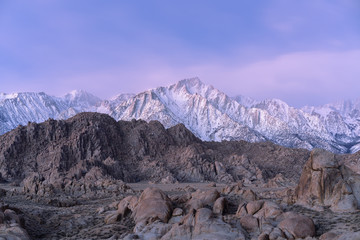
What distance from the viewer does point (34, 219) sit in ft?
83.7

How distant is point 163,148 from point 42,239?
70.8m

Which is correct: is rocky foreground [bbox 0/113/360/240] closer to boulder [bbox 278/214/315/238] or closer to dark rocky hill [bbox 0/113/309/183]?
boulder [bbox 278/214/315/238]

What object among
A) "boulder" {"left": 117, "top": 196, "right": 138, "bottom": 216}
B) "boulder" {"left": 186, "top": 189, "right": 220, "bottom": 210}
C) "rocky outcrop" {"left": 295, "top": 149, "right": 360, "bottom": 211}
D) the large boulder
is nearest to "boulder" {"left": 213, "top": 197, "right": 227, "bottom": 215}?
"boulder" {"left": 186, "top": 189, "right": 220, "bottom": 210}

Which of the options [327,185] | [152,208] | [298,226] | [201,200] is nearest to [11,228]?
[152,208]

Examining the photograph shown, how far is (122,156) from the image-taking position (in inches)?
3364

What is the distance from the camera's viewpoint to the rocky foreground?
20047 mm

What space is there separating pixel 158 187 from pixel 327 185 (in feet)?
131

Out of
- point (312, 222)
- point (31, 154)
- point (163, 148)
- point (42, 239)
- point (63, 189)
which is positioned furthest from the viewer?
point (163, 148)

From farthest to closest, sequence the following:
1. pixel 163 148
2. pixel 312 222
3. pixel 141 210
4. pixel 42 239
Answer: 1. pixel 163 148
2. pixel 141 210
3. pixel 42 239
4. pixel 312 222

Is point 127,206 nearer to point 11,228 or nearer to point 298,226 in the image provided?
point 11,228

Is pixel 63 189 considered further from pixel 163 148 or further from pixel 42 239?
pixel 163 148

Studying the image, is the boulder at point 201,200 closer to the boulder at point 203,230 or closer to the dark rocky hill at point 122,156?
the boulder at point 203,230

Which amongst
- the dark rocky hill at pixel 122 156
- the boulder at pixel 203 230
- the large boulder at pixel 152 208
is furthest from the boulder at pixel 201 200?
the dark rocky hill at pixel 122 156

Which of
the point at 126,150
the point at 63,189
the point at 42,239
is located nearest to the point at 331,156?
the point at 42,239
